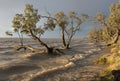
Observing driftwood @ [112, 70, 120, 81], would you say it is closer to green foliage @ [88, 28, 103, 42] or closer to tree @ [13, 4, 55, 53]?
tree @ [13, 4, 55, 53]

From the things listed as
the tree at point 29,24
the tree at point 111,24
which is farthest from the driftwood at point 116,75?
the tree at point 111,24

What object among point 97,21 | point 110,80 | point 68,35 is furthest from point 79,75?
point 97,21

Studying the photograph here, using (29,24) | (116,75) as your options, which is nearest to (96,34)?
(29,24)

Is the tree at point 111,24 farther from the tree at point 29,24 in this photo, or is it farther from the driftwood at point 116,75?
the driftwood at point 116,75

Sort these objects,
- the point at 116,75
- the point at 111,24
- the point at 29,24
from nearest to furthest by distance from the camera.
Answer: the point at 116,75 → the point at 29,24 → the point at 111,24

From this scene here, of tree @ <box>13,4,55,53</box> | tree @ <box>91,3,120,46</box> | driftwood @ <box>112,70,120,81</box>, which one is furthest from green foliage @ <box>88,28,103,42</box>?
driftwood @ <box>112,70,120,81</box>

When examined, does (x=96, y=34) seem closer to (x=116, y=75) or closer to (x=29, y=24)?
(x=29, y=24)

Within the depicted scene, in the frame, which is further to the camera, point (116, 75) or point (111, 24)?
point (111, 24)

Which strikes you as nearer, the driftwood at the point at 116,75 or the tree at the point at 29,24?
the driftwood at the point at 116,75

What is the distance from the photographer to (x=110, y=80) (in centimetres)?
1947

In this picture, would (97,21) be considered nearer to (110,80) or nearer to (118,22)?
(118,22)

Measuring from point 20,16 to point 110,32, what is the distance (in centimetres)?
3802

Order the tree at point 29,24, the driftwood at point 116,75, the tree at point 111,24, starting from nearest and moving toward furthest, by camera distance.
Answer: the driftwood at point 116,75
the tree at point 29,24
the tree at point 111,24

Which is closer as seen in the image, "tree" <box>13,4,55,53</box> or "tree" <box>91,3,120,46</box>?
"tree" <box>13,4,55,53</box>
